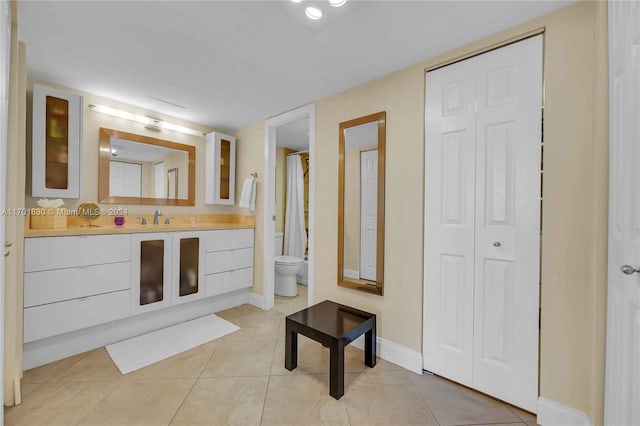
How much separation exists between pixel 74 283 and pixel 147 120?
68.8 inches

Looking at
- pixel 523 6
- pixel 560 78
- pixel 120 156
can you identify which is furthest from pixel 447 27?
pixel 120 156

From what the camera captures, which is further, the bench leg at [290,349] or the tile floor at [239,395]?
the bench leg at [290,349]

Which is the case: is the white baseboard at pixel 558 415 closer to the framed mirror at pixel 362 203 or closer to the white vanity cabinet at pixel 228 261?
the framed mirror at pixel 362 203

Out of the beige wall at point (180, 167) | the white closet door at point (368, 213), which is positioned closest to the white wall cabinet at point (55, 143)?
the beige wall at point (180, 167)

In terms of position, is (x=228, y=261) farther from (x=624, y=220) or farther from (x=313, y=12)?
(x=624, y=220)

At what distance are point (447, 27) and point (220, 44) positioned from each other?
4.61ft

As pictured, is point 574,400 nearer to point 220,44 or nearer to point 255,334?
point 255,334

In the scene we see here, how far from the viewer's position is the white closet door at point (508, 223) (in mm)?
1503

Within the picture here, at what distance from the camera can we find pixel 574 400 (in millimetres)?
1375

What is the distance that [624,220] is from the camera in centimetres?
106

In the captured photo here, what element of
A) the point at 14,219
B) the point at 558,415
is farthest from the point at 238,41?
the point at 558,415

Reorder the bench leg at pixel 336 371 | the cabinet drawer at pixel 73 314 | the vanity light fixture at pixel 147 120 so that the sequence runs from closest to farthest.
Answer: the bench leg at pixel 336 371
the cabinet drawer at pixel 73 314
the vanity light fixture at pixel 147 120

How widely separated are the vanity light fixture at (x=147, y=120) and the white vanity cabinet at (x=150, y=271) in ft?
4.11

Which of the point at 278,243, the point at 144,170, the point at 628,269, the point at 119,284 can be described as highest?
the point at 144,170
